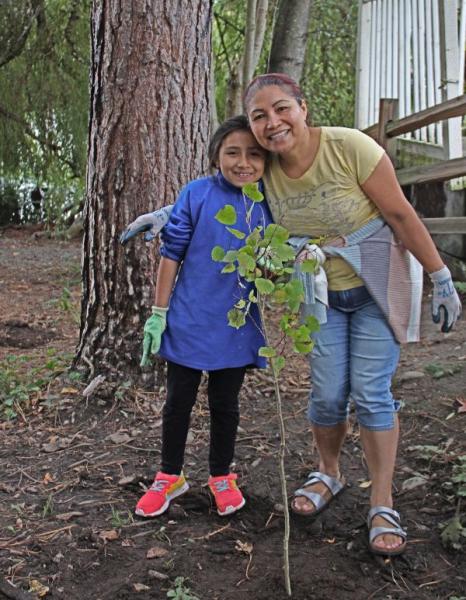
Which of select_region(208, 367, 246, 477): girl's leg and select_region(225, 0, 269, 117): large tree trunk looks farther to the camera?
select_region(225, 0, 269, 117): large tree trunk

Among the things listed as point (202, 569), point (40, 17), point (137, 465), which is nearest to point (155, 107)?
point (137, 465)

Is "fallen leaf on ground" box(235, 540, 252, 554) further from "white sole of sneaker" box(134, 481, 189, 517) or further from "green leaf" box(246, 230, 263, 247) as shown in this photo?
"green leaf" box(246, 230, 263, 247)

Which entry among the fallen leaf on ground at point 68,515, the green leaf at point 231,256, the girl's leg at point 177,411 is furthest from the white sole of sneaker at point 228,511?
the green leaf at point 231,256

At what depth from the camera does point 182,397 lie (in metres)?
2.96

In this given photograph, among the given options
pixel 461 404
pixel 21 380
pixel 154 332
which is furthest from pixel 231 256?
pixel 21 380

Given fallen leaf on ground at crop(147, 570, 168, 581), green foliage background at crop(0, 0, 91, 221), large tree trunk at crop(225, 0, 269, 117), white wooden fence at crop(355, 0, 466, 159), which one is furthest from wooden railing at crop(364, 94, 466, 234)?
green foliage background at crop(0, 0, 91, 221)

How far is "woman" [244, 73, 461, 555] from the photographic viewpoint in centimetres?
261

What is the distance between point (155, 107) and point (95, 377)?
1.46 metres

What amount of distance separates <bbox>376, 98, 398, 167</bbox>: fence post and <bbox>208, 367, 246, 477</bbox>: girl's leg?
4481mm

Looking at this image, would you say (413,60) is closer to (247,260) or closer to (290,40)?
(290,40)

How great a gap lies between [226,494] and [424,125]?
418cm

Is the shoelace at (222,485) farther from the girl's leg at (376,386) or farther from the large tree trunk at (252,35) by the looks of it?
the large tree trunk at (252,35)

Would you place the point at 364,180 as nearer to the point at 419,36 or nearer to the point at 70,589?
the point at 70,589

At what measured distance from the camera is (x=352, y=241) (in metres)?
2.70
